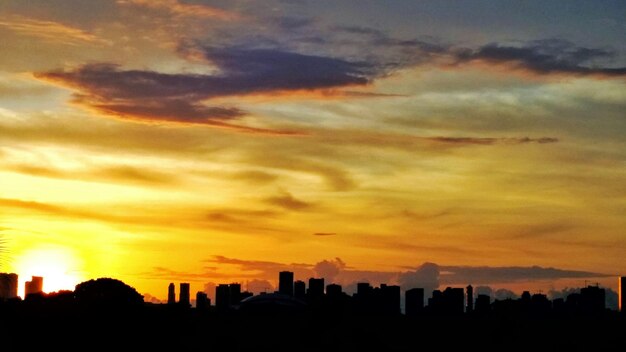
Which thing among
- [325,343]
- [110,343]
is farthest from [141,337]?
→ [325,343]

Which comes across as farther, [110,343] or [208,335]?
[208,335]

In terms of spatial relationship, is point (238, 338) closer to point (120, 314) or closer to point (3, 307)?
point (120, 314)

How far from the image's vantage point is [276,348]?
7279 inches

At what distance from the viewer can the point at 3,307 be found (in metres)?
194

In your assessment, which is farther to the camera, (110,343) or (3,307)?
(3,307)

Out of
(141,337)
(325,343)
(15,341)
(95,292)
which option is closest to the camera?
(15,341)

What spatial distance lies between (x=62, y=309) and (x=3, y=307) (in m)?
18.1

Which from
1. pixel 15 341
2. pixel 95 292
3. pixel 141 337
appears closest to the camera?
pixel 15 341

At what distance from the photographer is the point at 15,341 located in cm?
16062

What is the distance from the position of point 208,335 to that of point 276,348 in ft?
49.0

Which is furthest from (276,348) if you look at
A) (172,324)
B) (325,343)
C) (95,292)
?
(95,292)

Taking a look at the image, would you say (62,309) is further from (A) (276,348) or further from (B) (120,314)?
(A) (276,348)

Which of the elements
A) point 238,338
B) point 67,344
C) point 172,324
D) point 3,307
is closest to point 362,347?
point 238,338

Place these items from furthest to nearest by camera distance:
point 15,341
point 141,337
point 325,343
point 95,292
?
point 95,292 → point 325,343 → point 141,337 → point 15,341
